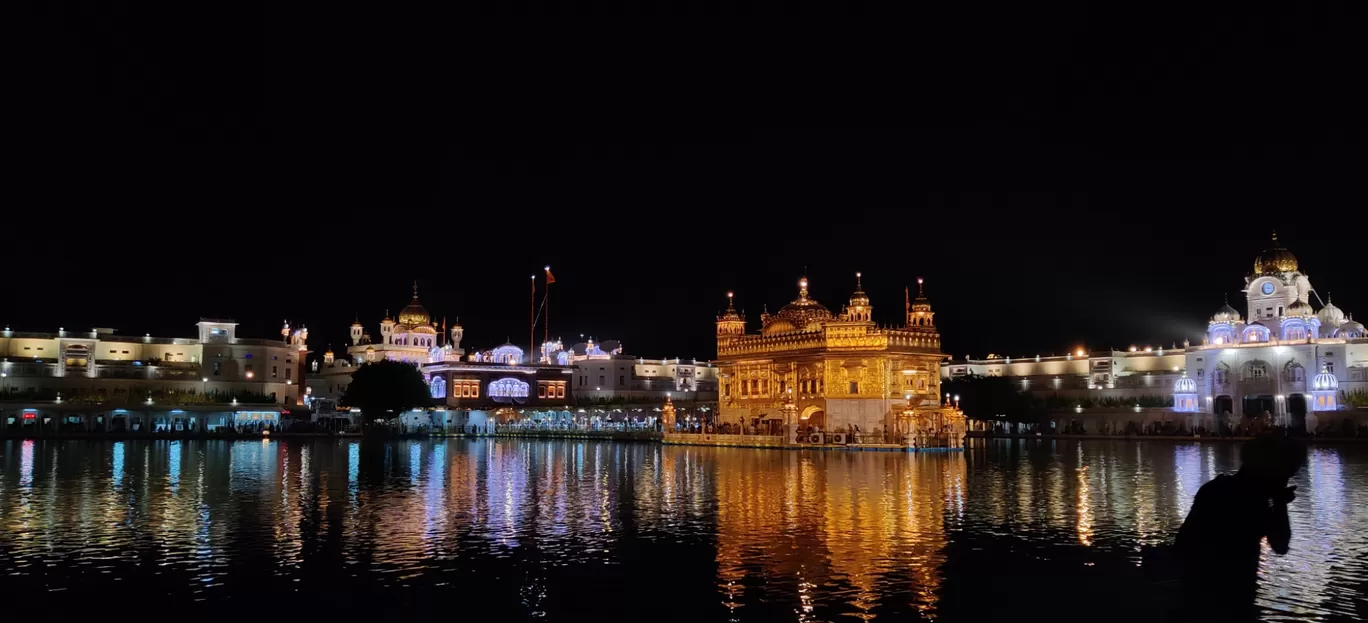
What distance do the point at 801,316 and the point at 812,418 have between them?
766 centimetres

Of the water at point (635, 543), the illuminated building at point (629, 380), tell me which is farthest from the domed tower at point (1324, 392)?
the illuminated building at point (629, 380)

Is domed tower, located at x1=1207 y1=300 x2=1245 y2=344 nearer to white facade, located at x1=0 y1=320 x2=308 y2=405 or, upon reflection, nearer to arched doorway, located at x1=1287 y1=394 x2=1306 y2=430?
arched doorway, located at x1=1287 y1=394 x2=1306 y2=430

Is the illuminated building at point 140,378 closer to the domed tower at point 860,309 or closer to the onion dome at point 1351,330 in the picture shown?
the domed tower at point 860,309

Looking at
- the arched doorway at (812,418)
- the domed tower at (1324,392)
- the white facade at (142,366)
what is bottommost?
the arched doorway at (812,418)

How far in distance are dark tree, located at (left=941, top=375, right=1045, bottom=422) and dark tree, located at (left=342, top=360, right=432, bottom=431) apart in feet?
138

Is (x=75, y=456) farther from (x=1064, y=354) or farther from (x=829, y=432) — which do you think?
(x=1064, y=354)

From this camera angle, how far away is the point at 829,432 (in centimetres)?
6216

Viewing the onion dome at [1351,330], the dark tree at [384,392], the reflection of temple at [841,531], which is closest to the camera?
the reflection of temple at [841,531]

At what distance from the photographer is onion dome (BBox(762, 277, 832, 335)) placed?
6969cm

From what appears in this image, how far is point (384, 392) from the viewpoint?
82312 millimetres

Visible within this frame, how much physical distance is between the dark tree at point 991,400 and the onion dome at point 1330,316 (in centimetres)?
2150

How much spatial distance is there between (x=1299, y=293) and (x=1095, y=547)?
7015 centimetres

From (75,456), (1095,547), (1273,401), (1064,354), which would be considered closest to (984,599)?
(1095,547)

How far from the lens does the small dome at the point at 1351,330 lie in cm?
7294
